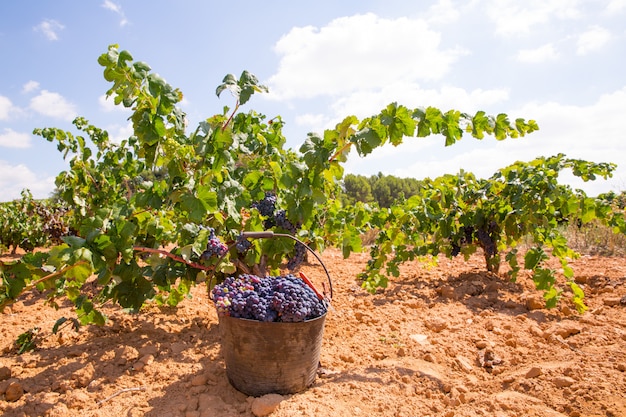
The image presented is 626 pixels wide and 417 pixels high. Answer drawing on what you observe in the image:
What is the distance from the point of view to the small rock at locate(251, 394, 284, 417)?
197 centimetres

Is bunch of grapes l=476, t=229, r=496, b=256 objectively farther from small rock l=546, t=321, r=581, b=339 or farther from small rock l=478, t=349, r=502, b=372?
small rock l=478, t=349, r=502, b=372

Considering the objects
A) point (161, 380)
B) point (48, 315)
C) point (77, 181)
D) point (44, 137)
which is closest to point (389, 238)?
point (161, 380)

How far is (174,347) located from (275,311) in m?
1.17

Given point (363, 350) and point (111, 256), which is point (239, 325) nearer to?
point (111, 256)

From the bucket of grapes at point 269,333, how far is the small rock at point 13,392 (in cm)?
123

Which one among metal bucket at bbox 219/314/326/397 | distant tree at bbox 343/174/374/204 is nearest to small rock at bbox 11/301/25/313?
metal bucket at bbox 219/314/326/397

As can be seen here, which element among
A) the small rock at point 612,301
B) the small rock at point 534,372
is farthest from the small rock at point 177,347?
the small rock at point 612,301

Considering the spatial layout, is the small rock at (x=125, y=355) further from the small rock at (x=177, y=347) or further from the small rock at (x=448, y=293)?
the small rock at (x=448, y=293)

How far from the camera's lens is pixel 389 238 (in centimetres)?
421

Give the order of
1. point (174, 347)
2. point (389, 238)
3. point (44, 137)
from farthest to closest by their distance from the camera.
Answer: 1. point (44, 137)
2. point (389, 238)
3. point (174, 347)

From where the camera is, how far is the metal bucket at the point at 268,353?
6.89 ft

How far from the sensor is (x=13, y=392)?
230 cm

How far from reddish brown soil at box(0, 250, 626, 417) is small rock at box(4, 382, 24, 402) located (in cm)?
1

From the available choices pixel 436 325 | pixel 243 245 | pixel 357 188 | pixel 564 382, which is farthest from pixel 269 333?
pixel 357 188
